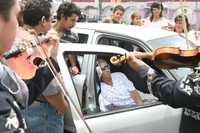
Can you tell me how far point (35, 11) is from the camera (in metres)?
4.02

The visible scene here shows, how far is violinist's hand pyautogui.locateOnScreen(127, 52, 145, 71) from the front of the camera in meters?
2.95

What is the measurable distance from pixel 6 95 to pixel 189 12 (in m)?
10.5

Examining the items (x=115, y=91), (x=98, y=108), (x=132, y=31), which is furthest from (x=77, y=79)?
(x=132, y=31)

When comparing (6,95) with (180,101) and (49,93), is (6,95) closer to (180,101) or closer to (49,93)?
(180,101)

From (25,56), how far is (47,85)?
213mm

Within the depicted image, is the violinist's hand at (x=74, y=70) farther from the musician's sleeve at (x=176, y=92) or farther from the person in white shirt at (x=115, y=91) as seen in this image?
the musician's sleeve at (x=176, y=92)

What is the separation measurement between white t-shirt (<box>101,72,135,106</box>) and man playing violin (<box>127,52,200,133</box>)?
117 centimetres

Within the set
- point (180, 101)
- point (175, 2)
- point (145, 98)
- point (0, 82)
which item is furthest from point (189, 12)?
point (0, 82)

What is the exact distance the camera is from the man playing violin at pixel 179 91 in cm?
249

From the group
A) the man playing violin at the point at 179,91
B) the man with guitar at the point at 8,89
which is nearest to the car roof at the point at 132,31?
the man playing violin at the point at 179,91

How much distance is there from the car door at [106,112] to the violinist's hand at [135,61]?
2.53ft

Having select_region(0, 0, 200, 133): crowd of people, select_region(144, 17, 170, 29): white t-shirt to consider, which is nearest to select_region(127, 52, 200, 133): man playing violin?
select_region(0, 0, 200, 133): crowd of people

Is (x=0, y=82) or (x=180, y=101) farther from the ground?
(x=0, y=82)

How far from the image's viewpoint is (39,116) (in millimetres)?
3459
